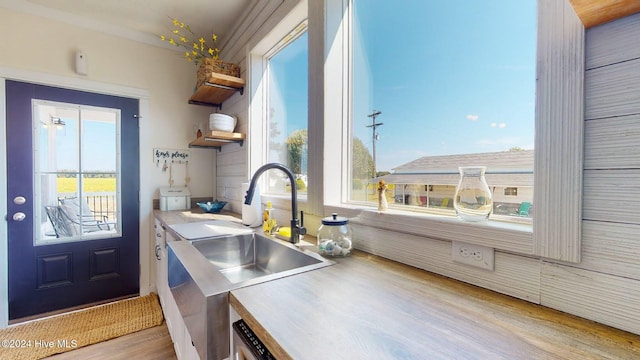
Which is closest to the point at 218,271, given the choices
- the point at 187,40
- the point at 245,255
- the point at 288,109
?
the point at 245,255

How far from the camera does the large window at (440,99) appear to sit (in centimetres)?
85

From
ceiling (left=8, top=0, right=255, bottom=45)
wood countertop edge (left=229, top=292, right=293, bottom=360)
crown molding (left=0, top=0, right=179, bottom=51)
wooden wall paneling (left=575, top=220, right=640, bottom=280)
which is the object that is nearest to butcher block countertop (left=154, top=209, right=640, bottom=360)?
wood countertop edge (left=229, top=292, right=293, bottom=360)

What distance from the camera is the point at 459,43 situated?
1.01 metres

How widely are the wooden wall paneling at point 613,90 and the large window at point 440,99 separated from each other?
0.19 metres

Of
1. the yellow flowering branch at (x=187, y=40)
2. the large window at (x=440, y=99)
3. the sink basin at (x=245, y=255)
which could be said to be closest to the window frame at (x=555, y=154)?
the large window at (x=440, y=99)

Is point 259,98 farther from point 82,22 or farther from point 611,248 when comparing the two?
point 611,248

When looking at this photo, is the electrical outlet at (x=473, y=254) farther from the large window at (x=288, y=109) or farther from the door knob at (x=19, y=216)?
the door knob at (x=19, y=216)

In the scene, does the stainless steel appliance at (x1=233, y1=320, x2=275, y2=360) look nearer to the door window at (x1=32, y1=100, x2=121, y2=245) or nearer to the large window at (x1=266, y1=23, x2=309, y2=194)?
the large window at (x1=266, y1=23, x2=309, y2=194)

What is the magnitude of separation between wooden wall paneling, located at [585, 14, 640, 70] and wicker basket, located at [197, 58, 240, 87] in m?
2.21

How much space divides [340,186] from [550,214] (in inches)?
36.1

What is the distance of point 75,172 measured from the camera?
7.36ft

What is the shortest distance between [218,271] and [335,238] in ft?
1.55

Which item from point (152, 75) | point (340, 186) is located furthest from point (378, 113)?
point (152, 75)

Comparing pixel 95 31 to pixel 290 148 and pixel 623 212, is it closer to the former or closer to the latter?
pixel 290 148
